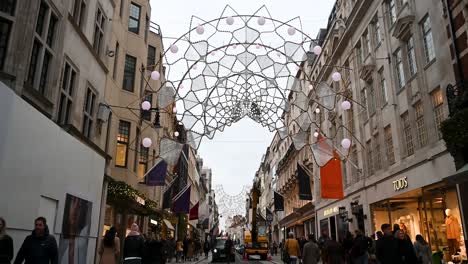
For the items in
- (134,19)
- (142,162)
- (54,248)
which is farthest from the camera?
(142,162)

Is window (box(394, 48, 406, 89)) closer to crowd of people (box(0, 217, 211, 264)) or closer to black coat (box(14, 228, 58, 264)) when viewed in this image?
crowd of people (box(0, 217, 211, 264))

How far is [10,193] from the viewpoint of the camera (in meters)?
8.98

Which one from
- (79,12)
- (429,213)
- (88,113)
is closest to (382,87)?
(429,213)

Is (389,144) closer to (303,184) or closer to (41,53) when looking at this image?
(303,184)

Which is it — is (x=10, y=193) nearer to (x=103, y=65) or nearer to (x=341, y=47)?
(x=103, y=65)

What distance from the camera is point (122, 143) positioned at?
2288cm

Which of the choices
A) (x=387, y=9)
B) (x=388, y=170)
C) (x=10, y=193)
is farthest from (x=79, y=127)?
(x=387, y=9)

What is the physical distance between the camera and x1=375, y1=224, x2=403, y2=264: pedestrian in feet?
27.6

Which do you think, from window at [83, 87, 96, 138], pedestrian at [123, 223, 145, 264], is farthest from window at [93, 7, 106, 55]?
pedestrian at [123, 223, 145, 264]

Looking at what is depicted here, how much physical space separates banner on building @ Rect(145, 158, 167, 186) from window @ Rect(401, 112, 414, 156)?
12.7 meters

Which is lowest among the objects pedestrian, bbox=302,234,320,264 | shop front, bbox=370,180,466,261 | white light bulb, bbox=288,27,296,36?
pedestrian, bbox=302,234,320,264

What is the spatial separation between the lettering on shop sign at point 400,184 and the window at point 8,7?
18.4 meters

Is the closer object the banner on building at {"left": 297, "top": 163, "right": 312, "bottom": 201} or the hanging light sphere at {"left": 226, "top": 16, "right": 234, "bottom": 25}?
the hanging light sphere at {"left": 226, "top": 16, "right": 234, "bottom": 25}

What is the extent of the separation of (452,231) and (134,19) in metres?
20.9
